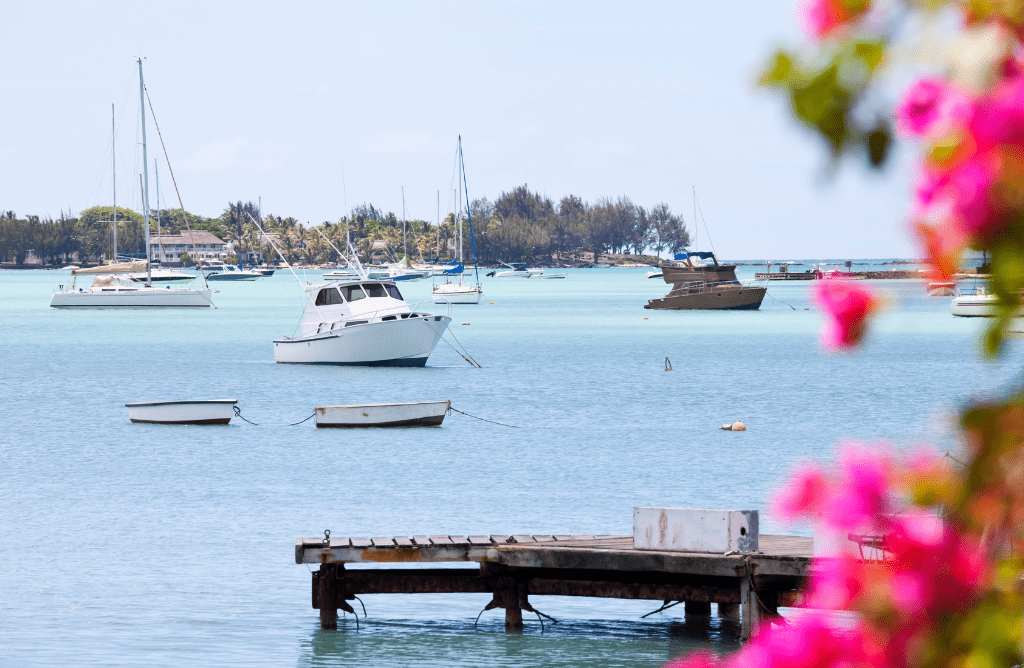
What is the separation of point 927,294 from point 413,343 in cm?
5402

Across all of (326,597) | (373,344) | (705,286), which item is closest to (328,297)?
(373,344)

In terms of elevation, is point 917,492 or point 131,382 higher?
point 917,492

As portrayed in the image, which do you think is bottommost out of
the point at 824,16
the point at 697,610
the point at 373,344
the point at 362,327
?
the point at 697,610

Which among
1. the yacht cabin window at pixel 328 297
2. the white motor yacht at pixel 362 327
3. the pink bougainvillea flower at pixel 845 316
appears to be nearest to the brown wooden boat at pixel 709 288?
the white motor yacht at pixel 362 327

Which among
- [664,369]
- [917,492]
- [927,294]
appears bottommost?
[664,369]

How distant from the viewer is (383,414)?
37906 millimetres

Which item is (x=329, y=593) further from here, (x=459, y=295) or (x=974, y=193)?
(x=459, y=295)

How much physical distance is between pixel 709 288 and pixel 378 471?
3665 inches

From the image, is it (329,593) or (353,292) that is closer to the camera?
(329,593)

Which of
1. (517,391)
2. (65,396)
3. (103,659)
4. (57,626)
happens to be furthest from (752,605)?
(65,396)

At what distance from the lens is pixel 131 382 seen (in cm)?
5859

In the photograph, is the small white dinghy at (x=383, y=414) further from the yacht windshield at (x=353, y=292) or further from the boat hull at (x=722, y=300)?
the boat hull at (x=722, y=300)

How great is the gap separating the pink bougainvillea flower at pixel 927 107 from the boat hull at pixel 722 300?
4706 inches

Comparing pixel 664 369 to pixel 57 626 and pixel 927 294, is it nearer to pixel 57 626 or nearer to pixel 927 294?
pixel 57 626
